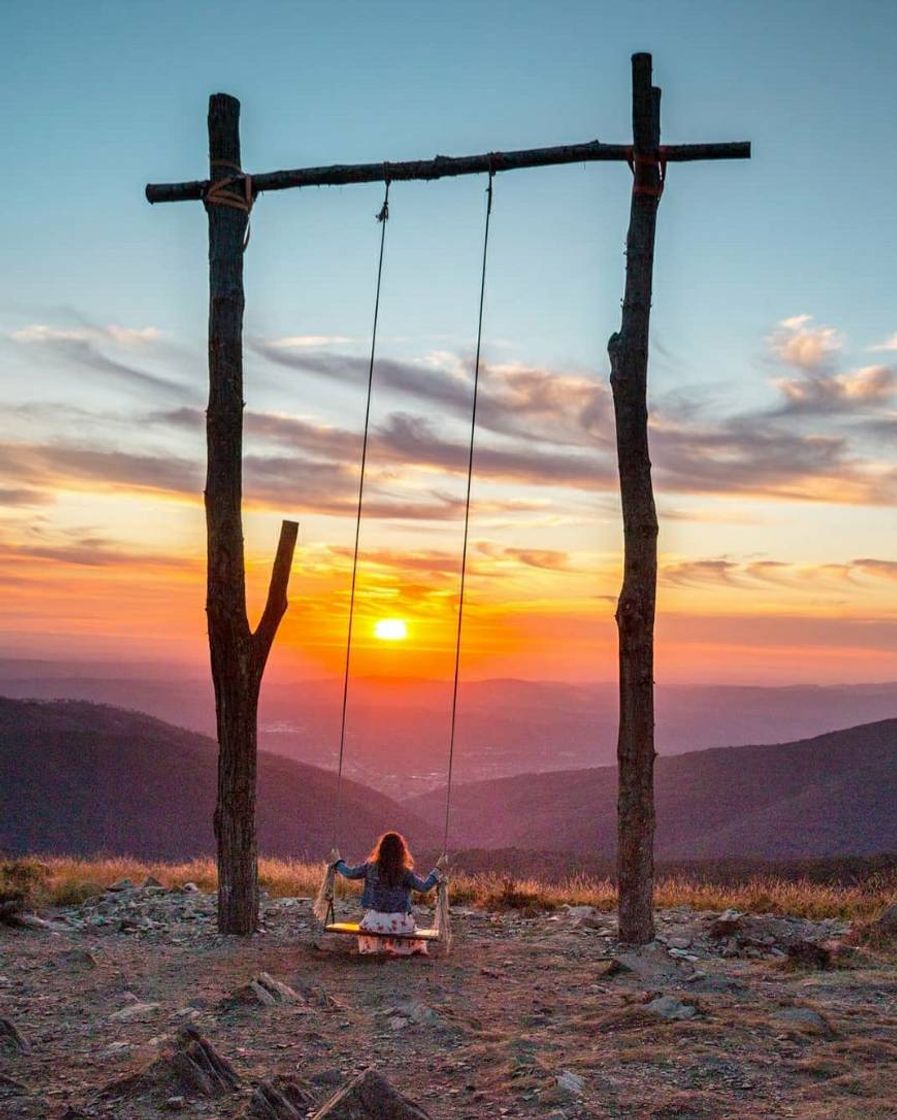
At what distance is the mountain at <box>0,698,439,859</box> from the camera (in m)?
43.4

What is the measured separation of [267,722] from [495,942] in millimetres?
80491

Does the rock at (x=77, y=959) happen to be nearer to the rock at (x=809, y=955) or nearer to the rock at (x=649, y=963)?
the rock at (x=649, y=963)

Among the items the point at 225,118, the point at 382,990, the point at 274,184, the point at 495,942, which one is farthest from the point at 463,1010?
the point at 225,118

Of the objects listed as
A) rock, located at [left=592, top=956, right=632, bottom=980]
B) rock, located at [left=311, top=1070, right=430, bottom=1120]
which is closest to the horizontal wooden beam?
rock, located at [left=592, top=956, right=632, bottom=980]

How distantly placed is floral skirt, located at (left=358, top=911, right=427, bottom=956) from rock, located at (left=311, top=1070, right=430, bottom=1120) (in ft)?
13.8

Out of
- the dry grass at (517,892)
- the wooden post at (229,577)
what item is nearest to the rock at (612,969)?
the dry grass at (517,892)

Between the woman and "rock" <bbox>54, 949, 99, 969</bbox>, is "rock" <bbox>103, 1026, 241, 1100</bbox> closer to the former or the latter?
"rock" <bbox>54, 949, 99, 969</bbox>

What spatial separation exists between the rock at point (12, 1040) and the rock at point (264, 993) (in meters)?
1.44

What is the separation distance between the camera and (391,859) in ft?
30.6

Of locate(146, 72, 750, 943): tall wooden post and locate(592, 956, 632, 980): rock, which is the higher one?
locate(146, 72, 750, 943): tall wooden post

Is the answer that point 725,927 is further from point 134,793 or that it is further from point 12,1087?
point 134,793

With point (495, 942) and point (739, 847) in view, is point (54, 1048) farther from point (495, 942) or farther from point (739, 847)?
point (739, 847)

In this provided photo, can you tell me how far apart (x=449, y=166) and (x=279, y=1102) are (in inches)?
318

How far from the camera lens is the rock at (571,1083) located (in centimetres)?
538
